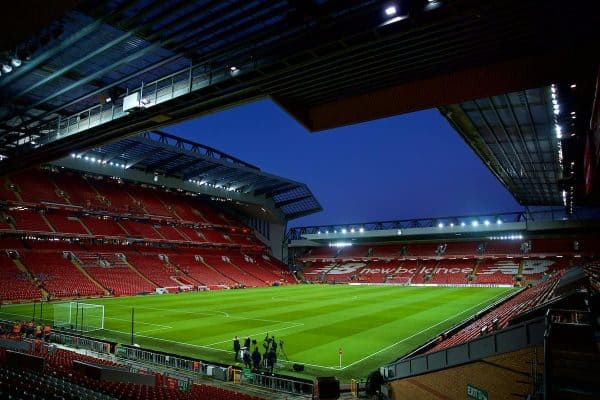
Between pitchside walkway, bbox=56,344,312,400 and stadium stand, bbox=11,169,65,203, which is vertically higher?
stadium stand, bbox=11,169,65,203

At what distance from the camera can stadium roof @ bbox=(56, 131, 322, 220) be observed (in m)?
50.2

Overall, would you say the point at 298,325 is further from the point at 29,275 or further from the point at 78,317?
the point at 29,275

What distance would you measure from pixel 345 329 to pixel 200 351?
8.84 metres

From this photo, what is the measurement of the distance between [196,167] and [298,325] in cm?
3869

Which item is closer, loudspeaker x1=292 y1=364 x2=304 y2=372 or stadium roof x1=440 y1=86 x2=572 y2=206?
stadium roof x1=440 y1=86 x2=572 y2=206

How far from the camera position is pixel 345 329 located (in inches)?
948

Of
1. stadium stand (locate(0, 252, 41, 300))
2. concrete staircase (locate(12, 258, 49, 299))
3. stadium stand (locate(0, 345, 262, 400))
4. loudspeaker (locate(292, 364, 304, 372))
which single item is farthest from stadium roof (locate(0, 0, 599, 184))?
concrete staircase (locate(12, 258, 49, 299))

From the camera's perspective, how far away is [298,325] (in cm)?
2542

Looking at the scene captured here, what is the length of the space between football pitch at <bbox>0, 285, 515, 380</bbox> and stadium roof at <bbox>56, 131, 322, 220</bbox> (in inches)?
751

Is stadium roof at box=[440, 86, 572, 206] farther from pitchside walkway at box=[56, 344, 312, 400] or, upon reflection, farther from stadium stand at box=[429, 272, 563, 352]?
pitchside walkway at box=[56, 344, 312, 400]

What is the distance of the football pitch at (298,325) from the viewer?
18.3 m

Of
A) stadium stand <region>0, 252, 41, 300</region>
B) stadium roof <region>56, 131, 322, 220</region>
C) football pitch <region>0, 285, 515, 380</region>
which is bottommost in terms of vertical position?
football pitch <region>0, 285, 515, 380</region>

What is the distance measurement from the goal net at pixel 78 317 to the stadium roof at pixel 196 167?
21.3m

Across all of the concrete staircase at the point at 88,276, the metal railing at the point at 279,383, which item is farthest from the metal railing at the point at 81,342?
the concrete staircase at the point at 88,276
